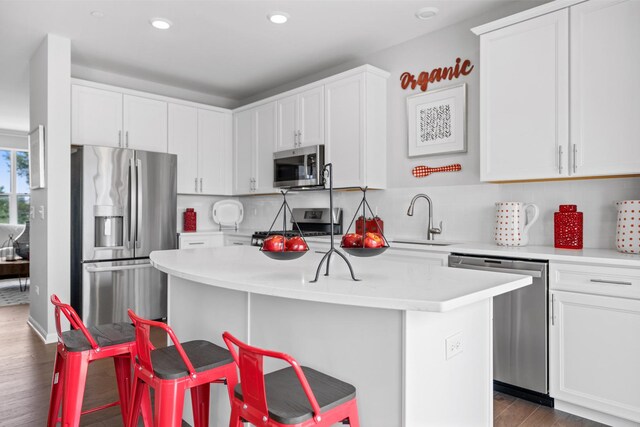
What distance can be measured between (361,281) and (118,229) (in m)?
3.14

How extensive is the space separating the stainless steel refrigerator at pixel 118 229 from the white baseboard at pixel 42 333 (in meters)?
0.26

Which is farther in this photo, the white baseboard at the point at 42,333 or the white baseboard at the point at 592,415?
the white baseboard at the point at 42,333

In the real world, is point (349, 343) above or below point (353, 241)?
below

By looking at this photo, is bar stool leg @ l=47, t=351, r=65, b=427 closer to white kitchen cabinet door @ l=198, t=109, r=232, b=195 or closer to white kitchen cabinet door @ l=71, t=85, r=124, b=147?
white kitchen cabinet door @ l=71, t=85, r=124, b=147

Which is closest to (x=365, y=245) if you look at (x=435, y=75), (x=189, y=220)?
(x=435, y=75)

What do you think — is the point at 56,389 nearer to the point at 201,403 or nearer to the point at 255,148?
the point at 201,403

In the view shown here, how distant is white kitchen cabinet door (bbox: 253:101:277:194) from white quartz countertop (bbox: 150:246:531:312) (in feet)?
8.56

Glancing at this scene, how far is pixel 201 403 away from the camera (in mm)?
1664

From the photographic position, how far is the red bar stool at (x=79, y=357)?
5.79 feet

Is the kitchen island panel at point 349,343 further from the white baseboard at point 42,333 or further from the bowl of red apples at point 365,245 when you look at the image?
the white baseboard at point 42,333

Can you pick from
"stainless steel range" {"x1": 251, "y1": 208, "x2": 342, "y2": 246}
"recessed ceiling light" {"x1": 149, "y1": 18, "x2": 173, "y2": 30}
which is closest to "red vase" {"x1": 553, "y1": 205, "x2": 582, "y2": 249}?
"stainless steel range" {"x1": 251, "y1": 208, "x2": 342, "y2": 246}

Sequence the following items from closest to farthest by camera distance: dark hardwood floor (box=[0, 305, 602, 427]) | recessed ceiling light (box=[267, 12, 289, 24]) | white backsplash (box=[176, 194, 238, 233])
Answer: dark hardwood floor (box=[0, 305, 602, 427]), recessed ceiling light (box=[267, 12, 289, 24]), white backsplash (box=[176, 194, 238, 233])

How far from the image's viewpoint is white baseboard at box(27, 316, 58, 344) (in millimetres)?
3582

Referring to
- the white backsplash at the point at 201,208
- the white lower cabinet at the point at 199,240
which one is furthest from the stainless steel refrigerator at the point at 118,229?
the white backsplash at the point at 201,208
